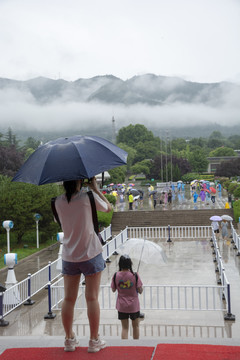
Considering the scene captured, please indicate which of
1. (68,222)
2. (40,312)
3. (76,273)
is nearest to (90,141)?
(68,222)

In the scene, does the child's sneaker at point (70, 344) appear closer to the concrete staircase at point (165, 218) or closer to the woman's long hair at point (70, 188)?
the woman's long hair at point (70, 188)

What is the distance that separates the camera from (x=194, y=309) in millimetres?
9305

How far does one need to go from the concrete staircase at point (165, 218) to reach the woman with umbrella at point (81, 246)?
73.6ft

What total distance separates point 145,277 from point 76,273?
379 inches

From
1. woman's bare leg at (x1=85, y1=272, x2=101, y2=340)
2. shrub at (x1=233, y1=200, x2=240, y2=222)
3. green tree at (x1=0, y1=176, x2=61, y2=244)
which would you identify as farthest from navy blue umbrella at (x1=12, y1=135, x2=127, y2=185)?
shrub at (x1=233, y1=200, x2=240, y2=222)

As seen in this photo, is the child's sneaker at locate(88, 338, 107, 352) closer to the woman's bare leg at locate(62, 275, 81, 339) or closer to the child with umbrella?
A: the woman's bare leg at locate(62, 275, 81, 339)

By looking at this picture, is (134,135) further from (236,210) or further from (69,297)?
(69,297)

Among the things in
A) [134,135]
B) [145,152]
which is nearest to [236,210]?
[145,152]

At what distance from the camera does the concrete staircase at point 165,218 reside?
26609mm

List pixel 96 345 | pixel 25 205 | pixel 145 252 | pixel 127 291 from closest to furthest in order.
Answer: pixel 96 345 < pixel 127 291 < pixel 145 252 < pixel 25 205

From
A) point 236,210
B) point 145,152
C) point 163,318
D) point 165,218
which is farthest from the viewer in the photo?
point 145,152

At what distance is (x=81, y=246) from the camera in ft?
13.0

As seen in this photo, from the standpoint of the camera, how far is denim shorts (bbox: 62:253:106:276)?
3.96 metres

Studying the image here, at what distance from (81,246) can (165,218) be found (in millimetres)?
23638
